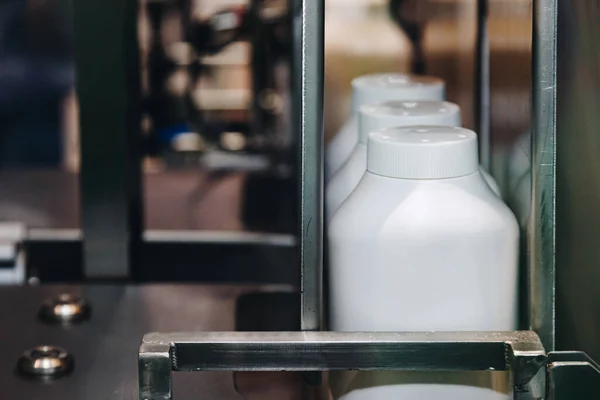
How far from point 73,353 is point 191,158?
164 centimetres

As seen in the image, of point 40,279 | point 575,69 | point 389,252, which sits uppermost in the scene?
point 575,69

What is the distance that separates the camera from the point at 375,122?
819mm

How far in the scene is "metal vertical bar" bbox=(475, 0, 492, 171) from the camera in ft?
3.04

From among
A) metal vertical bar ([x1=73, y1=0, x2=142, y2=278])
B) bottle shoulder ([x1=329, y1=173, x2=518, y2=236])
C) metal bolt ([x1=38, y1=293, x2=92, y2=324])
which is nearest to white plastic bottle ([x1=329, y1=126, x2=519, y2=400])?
bottle shoulder ([x1=329, y1=173, x2=518, y2=236])

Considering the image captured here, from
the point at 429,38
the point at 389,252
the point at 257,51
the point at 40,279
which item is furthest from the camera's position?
the point at 257,51

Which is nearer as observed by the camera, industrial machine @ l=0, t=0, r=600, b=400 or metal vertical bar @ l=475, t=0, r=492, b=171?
industrial machine @ l=0, t=0, r=600, b=400

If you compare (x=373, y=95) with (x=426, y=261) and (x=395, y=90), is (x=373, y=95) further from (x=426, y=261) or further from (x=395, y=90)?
(x=426, y=261)

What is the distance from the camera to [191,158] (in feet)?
8.18

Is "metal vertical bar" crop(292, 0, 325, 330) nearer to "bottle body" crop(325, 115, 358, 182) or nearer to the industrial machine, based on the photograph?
the industrial machine

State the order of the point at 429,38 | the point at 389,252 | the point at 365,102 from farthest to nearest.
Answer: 1. the point at 429,38
2. the point at 365,102
3. the point at 389,252

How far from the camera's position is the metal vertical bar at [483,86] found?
3.04ft

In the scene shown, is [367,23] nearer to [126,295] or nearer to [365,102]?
[365,102]

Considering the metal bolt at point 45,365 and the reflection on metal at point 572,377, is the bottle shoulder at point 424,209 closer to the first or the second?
the reflection on metal at point 572,377

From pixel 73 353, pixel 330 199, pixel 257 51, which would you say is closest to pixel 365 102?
pixel 330 199
